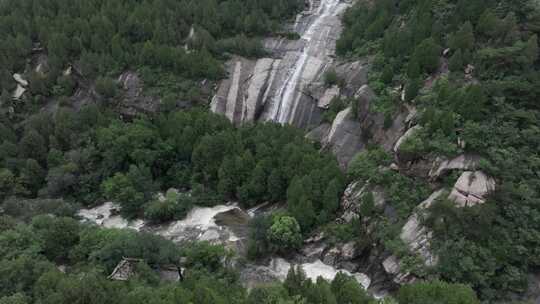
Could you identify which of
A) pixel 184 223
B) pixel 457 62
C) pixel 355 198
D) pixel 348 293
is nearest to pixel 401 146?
pixel 355 198

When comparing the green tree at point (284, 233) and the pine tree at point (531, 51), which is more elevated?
the pine tree at point (531, 51)

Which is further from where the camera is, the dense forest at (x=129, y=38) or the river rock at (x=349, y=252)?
the dense forest at (x=129, y=38)

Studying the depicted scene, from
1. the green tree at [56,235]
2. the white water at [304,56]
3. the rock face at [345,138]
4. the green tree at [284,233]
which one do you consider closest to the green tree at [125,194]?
the green tree at [56,235]

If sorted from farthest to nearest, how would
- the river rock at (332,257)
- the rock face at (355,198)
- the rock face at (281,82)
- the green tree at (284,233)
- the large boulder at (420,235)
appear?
the rock face at (281,82), the rock face at (355,198), the river rock at (332,257), the green tree at (284,233), the large boulder at (420,235)

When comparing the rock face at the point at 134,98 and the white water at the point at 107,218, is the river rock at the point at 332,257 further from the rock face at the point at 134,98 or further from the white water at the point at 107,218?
the rock face at the point at 134,98

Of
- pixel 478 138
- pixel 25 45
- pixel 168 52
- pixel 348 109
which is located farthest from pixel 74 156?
pixel 478 138

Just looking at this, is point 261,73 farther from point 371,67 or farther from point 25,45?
point 25,45

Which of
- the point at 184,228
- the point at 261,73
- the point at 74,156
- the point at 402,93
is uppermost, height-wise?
the point at 402,93
